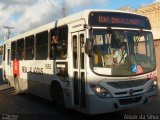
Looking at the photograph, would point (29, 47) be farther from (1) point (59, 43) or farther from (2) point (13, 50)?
(1) point (59, 43)

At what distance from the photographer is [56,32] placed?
11.9 meters

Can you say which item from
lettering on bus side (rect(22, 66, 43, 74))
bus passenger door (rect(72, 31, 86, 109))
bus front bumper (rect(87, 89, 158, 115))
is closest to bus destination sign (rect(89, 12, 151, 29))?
bus passenger door (rect(72, 31, 86, 109))

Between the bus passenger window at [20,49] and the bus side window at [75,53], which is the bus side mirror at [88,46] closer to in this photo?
the bus side window at [75,53]

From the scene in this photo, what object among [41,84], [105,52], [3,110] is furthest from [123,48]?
[3,110]

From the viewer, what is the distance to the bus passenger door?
9.96 meters

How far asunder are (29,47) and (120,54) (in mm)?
6030

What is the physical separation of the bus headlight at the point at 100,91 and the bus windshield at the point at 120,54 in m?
0.38

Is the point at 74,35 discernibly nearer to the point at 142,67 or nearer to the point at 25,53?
the point at 142,67

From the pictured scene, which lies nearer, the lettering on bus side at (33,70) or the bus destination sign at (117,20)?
the bus destination sign at (117,20)

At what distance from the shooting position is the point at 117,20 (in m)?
10.2

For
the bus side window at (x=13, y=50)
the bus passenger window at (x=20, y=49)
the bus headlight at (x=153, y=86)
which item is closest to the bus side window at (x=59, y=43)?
the bus headlight at (x=153, y=86)

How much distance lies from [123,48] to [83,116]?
2.60 meters

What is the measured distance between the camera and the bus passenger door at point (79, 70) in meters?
9.96

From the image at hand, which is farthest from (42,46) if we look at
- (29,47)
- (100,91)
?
(100,91)
